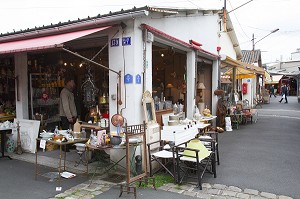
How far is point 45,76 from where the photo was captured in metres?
8.89

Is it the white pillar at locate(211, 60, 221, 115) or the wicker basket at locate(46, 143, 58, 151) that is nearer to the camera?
the wicker basket at locate(46, 143, 58, 151)

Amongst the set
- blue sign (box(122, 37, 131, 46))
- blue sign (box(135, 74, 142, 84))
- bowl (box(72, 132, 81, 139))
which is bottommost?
bowl (box(72, 132, 81, 139))

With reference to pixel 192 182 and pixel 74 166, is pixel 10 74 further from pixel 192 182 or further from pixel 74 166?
pixel 192 182

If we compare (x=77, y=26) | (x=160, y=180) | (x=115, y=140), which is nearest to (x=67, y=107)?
(x=77, y=26)

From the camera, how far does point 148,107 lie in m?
6.31

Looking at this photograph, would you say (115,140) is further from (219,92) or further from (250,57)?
(250,57)

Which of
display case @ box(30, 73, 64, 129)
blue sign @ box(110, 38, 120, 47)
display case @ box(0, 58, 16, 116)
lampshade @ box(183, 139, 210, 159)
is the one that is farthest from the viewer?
display case @ box(0, 58, 16, 116)

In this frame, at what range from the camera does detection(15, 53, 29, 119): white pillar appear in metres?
8.24

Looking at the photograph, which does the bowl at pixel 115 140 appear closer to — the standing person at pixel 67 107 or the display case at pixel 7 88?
the standing person at pixel 67 107

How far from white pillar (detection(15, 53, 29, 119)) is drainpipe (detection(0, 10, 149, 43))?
2.54 ft

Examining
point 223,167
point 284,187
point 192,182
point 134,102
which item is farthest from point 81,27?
point 284,187

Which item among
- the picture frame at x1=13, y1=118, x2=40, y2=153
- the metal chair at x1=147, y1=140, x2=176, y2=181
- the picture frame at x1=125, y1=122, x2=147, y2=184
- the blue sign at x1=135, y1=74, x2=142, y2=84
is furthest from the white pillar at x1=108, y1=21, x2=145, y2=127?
the picture frame at x1=13, y1=118, x2=40, y2=153

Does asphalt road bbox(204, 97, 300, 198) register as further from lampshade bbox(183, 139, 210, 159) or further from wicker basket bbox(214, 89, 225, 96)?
wicker basket bbox(214, 89, 225, 96)

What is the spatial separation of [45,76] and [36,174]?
4155 millimetres
